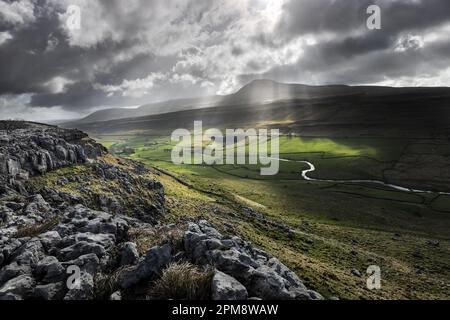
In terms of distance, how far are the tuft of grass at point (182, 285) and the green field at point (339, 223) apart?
517 inches

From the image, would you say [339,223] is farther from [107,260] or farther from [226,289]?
[226,289]

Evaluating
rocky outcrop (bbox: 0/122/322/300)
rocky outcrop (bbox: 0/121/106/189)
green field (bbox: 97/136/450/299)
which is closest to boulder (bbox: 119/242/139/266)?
rocky outcrop (bbox: 0/122/322/300)

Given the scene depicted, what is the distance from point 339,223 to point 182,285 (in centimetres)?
7775

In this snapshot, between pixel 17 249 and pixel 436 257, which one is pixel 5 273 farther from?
pixel 436 257

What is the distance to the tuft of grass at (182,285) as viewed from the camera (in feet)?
37.5

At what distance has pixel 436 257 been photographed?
2221 inches

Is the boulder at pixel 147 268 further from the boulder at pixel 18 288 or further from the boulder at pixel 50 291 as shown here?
the boulder at pixel 18 288

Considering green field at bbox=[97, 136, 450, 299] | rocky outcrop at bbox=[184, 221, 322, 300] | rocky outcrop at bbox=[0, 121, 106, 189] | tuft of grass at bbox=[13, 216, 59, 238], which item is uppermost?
rocky outcrop at bbox=[0, 121, 106, 189]

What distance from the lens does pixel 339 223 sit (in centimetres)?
8094

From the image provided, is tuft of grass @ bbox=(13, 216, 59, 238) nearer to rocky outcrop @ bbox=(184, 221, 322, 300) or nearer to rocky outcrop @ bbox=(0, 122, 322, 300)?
rocky outcrop @ bbox=(0, 122, 322, 300)

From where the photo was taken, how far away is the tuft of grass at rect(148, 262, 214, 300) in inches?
450

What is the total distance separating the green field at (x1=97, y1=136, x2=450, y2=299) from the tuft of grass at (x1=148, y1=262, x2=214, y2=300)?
13.1 metres
